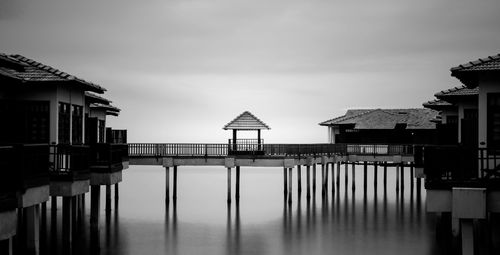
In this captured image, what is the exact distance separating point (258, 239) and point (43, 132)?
12.3 meters

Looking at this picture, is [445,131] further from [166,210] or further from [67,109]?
[166,210]

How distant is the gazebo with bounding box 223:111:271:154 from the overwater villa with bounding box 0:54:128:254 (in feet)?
42.7

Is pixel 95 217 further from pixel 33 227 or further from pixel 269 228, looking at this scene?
pixel 269 228

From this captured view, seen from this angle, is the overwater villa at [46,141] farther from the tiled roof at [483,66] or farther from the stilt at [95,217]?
the tiled roof at [483,66]

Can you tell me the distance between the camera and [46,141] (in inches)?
849

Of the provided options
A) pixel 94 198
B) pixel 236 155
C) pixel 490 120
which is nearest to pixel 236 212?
pixel 236 155

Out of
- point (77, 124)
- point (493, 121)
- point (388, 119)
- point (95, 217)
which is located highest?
point (388, 119)

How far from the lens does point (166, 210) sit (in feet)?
135

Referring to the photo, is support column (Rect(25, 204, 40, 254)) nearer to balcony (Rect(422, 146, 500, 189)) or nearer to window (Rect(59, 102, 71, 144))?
window (Rect(59, 102, 71, 144))

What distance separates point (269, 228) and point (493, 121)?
61.0 feet

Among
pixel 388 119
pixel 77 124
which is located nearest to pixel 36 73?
pixel 77 124

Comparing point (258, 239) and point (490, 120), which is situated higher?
point (490, 120)

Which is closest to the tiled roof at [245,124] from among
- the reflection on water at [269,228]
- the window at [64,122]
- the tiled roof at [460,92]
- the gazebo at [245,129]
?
the gazebo at [245,129]

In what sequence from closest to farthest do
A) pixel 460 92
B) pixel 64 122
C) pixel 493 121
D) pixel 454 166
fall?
pixel 454 166, pixel 493 121, pixel 64 122, pixel 460 92
